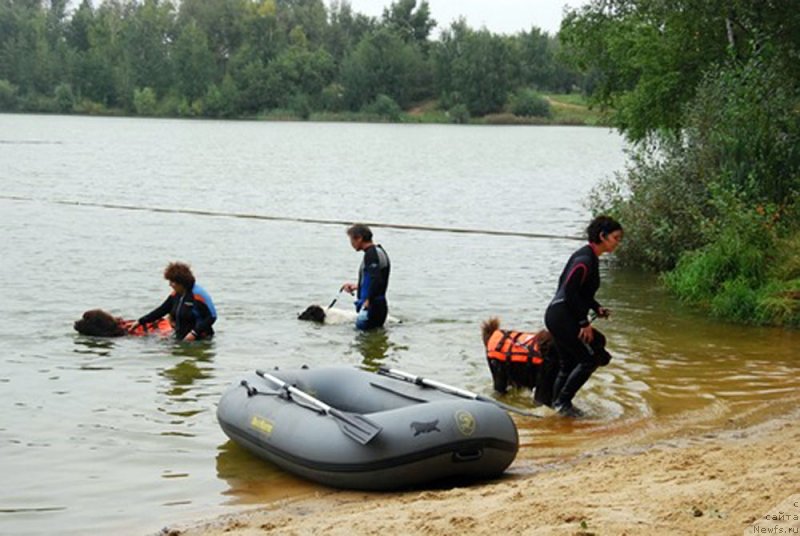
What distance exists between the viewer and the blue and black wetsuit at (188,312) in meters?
14.0

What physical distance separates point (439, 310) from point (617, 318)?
2.61 metres

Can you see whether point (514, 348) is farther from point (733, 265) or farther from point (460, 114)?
point (460, 114)

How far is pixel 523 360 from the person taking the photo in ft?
35.4

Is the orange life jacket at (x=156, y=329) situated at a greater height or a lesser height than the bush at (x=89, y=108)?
greater

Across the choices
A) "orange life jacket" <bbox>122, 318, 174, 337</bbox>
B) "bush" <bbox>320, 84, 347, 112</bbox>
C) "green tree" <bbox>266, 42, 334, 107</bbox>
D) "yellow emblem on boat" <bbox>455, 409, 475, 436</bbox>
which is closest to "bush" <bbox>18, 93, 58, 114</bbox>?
"green tree" <bbox>266, 42, 334, 107</bbox>

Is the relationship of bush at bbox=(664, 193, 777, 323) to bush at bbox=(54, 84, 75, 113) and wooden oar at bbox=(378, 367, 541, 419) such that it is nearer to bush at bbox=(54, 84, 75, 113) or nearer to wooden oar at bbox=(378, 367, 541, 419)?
wooden oar at bbox=(378, 367, 541, 419)

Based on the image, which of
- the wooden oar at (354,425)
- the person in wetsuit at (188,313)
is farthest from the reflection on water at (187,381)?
the wooden oar at (354,425)

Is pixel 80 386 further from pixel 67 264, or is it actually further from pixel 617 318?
pixel 67 264

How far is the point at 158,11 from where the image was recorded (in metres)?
133

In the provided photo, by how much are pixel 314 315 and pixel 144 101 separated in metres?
102

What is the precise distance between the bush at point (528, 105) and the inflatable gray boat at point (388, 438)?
335 feet

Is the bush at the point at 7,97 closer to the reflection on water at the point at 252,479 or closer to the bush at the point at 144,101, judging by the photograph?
the bush at the point at 144,101

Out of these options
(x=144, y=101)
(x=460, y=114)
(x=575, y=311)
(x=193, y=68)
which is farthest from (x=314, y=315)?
(x=193, y=68)

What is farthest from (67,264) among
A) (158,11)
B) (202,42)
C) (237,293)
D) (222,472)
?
(158,11)
